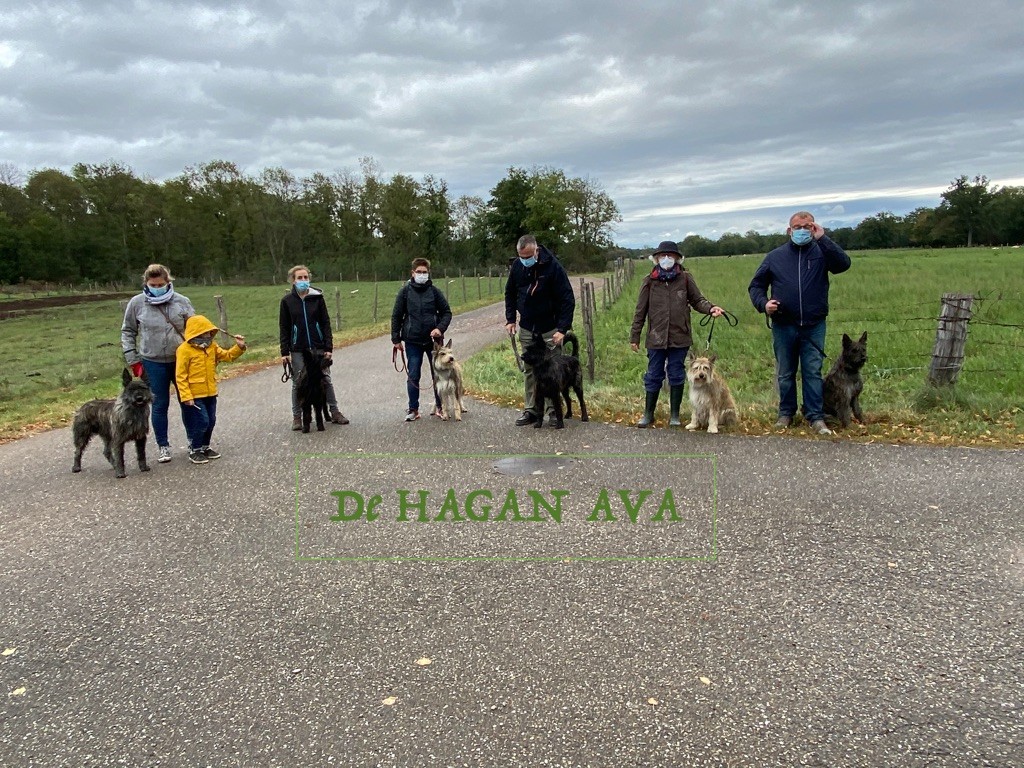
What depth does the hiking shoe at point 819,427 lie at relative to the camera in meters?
7.46

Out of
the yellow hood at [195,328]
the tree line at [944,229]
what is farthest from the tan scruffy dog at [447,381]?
the tree line at [944,229]

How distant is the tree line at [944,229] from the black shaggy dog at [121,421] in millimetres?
81042

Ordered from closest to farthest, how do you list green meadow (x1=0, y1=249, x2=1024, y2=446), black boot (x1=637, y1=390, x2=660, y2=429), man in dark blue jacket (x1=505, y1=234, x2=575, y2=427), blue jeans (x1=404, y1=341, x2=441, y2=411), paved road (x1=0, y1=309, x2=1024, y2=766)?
paved road (x1=0, y1=309, x2=1024, y2=766), green meadow (x1=0, y1=249, x2=1024, y2=446), black boot (x1=637, y1=390, x2=660, y2=429), man in dark blue jacket (x1=505, y1=234, x2=575, y2=427), blue jeans (x1=404, y1=341, x2=441, y2=411)

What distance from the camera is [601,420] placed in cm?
883

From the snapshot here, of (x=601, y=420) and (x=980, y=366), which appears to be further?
(x=980, y=366)

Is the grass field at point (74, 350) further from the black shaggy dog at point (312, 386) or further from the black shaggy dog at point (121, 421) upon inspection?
the black shaggy dog at point (312, 386)

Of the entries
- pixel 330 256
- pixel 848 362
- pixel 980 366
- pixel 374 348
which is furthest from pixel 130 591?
pixel 330 256

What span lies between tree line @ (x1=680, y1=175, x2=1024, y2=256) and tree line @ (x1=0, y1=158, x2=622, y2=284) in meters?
31.7

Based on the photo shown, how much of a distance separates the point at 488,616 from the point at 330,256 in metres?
74.2

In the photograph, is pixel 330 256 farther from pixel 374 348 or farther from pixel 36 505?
pixel 36 505

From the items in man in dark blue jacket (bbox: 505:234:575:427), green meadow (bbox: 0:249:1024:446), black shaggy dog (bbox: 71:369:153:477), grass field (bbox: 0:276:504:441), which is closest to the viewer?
black shaggy dog (bbox: 71:369:153:477)

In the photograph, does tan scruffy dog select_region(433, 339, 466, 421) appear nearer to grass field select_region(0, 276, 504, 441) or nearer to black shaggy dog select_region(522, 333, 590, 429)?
black shaggy dog select_region(522, 333, 590, 429)

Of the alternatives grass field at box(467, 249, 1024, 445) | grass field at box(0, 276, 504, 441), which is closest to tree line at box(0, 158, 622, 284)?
grass field at box(0, 276, 504, 441)

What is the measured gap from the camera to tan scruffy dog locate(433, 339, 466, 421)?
884cm
